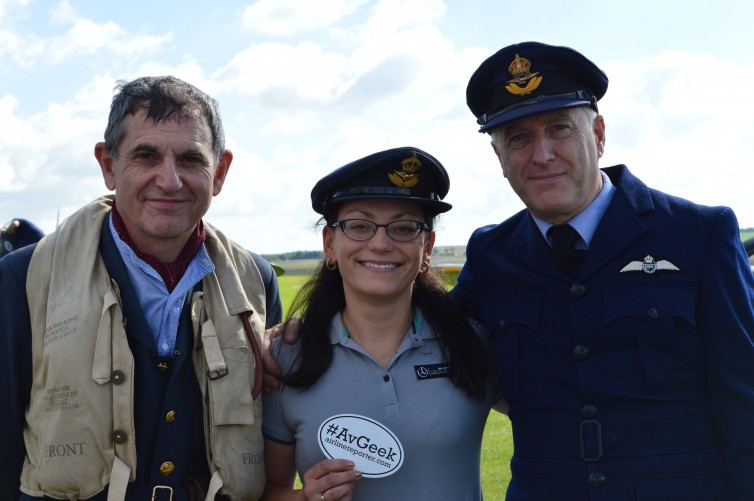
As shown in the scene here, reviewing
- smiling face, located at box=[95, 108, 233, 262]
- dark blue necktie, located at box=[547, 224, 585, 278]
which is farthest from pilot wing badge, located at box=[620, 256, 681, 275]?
smiling face, located at box=[95, 108, 233, 262]

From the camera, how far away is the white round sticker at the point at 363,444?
2.97 m

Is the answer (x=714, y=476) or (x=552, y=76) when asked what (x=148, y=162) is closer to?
(x=552, y=76)

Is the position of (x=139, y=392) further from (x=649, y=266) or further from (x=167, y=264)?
(x=649, y=266)

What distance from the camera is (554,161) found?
3.10 meters

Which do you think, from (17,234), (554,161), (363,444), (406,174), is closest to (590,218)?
(554,161)

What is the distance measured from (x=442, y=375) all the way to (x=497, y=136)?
1.05m

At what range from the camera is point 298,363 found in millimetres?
3246

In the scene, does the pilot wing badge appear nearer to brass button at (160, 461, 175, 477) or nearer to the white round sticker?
the white round sticker

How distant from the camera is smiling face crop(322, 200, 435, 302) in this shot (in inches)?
124

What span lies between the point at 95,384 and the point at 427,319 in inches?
55.4

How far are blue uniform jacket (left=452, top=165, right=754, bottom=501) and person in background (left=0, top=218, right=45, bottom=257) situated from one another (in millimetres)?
3849

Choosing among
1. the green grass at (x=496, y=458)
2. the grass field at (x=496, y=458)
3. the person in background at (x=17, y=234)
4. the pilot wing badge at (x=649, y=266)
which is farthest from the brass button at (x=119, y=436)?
the green grass at (x=496, y=458)

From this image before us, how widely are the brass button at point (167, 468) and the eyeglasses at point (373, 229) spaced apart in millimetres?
1162

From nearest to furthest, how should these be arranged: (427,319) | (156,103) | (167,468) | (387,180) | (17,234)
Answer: (167,468) → (156,103) → (387,180) → (427,319) → (17,234)
